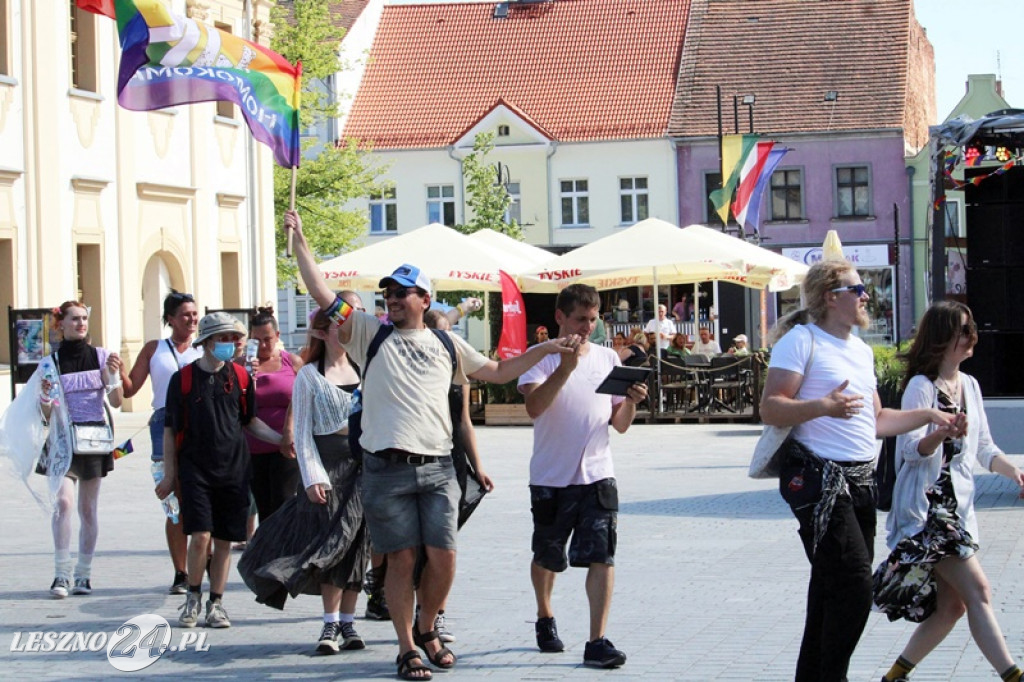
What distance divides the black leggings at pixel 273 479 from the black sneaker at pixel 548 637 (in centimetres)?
241

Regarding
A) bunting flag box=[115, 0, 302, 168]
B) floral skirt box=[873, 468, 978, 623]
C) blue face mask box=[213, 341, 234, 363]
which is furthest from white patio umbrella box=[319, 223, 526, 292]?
floral skirt box=[873, 468, 978, 623]

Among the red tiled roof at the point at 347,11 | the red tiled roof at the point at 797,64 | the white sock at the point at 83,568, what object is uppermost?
the red tiled roof at the point at 347,11

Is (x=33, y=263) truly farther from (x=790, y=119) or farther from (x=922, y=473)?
(x=790, y=119)

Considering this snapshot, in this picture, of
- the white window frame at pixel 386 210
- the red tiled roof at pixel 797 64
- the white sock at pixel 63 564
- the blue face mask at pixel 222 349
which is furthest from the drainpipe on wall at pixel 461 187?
the blue face mask at pixel 222 349

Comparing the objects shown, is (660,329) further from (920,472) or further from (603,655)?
(920,472)

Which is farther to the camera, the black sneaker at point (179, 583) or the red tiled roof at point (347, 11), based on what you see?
the red tiled roof at point (347, 11)

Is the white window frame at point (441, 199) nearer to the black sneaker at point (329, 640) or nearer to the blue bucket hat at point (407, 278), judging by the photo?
the black sneaker at point (329, 640)

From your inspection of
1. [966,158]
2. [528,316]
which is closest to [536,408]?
[966,158]

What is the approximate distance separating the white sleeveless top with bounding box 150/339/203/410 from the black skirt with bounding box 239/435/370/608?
193cm

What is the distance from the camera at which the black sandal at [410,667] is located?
7379 millimetres

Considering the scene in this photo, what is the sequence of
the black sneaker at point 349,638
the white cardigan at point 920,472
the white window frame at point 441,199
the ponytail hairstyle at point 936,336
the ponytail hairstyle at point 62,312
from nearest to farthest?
the white cardigan at point 920,472
the ponytail hairstyle at point 936,336
the black sneaker at point 349,638
the ponytail hairstyle at point 62,312
the white window frame at point 441,199

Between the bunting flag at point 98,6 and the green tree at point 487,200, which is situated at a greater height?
the green tree at point 487,200

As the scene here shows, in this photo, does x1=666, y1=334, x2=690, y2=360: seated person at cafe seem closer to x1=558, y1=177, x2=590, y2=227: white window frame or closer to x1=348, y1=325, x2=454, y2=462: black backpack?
x1=348, y1=325, x2=454, y2=462: black backpack

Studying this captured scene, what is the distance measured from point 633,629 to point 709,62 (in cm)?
4741
